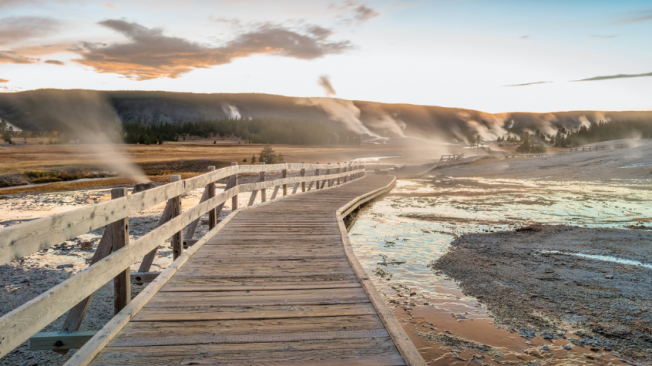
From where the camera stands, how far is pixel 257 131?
454 feet

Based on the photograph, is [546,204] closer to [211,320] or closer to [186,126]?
[211,320]

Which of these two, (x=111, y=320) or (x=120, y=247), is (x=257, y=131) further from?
(x=111, y=320)

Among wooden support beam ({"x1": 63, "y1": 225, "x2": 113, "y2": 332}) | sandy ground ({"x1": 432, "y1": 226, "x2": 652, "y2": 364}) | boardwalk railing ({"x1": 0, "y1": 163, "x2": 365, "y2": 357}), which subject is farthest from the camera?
sandy ground ({"x1": 432, "y1": 226, "x2": 652, "y2": 364})

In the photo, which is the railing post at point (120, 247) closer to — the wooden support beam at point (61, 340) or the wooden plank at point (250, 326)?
the wooden support beam at point (61, 340)

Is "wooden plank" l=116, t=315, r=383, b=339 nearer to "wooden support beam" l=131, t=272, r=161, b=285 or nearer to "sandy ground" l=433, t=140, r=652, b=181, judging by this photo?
"wooden support beam" l=131, t=272, r=161, b=285

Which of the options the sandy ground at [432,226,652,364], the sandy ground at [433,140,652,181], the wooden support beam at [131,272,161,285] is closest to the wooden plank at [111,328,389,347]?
the sandy ground at [432,226,652,364]

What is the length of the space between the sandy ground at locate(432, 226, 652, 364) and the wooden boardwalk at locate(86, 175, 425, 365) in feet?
6.94

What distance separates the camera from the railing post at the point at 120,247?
3992mm

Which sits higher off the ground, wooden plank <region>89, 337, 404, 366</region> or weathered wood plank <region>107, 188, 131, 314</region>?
weathered wood plank <region>107, 188, 131, 314</region>

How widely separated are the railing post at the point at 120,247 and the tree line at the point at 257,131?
120 meters

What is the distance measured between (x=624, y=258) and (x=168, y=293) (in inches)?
306

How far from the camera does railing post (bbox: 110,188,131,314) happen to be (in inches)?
157

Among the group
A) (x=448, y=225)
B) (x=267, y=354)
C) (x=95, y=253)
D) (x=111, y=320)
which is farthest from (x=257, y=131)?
(x=267, y=354)

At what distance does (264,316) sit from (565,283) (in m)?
4.93
